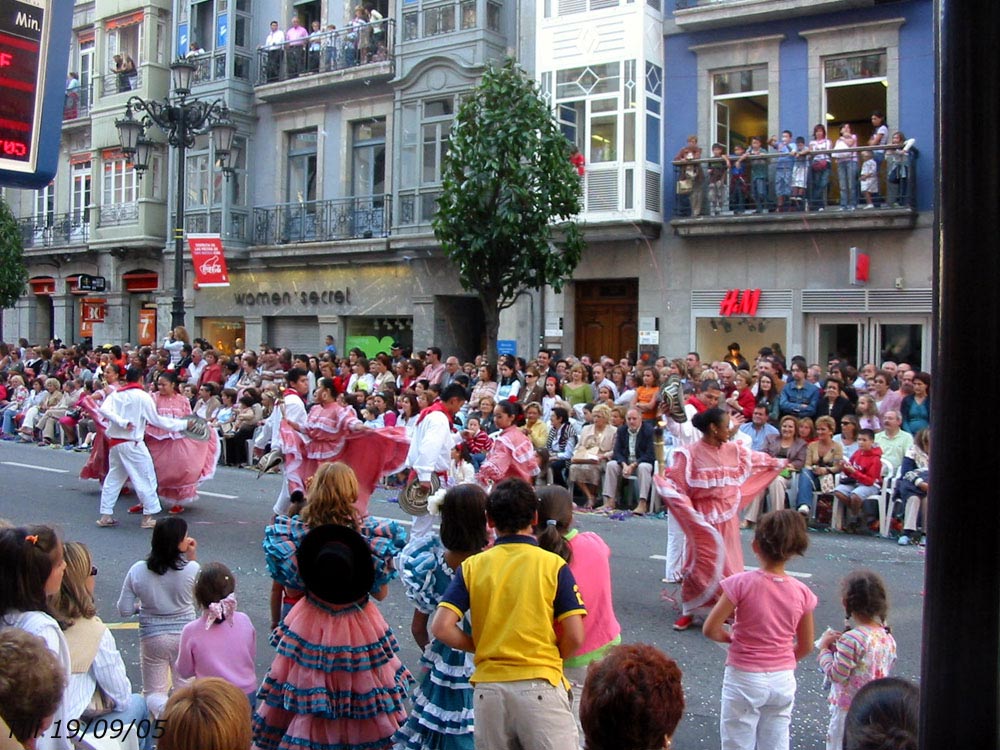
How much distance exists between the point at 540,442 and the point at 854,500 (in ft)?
13.1

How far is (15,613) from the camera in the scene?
3.87 metres

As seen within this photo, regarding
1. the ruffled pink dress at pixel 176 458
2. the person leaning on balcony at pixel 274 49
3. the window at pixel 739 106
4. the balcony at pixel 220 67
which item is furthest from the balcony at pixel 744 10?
the ruffled pink dress at pixel 176 458

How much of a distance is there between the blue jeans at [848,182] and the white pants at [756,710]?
51.2ft

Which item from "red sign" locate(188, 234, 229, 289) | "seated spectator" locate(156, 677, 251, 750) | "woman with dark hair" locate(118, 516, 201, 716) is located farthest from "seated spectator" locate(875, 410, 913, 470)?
"red sign" locate(188, 234, 229, 289)

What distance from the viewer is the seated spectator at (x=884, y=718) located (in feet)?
8.96

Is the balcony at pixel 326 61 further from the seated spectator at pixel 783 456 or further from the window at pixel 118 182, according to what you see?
the seated spectator at pixel 783 456

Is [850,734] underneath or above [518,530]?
underneath

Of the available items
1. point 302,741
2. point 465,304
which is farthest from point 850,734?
point 465,304

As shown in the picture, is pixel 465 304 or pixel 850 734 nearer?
pixel 850 734

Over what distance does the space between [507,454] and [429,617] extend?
4197 mm

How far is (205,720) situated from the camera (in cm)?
278

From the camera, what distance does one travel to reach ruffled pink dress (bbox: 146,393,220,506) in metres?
12.2

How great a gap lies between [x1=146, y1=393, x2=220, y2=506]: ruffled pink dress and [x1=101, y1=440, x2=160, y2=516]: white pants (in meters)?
0.39

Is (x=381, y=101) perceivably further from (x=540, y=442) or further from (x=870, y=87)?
(x=540, y=442)
